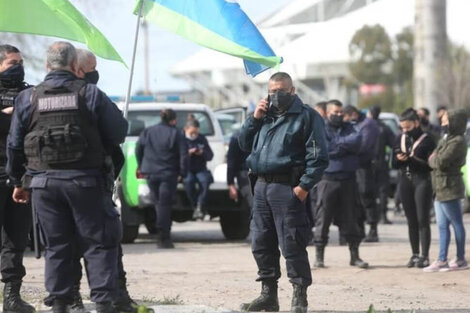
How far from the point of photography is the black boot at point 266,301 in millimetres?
10062

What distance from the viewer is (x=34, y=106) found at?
8438 mm

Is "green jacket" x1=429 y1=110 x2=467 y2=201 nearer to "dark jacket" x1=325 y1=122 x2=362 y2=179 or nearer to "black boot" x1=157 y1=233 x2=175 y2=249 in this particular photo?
"dark jacket" x1=325 y1=122 x2=362 y2=179

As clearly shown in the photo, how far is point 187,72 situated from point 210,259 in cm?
9171

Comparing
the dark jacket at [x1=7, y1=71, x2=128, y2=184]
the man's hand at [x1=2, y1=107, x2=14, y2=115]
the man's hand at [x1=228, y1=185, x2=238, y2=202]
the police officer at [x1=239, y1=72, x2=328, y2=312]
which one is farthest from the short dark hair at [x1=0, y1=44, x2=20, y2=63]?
the man's hand at [x1=228, y1=185, x2=238, y2=202]

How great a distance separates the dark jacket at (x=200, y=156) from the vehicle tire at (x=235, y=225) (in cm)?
84

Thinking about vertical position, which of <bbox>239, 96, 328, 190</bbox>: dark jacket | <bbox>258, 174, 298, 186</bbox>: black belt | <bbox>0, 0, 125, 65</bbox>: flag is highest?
<bbox>0, 0, 125, 65</bbox>: flag

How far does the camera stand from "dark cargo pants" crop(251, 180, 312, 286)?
9852 mm

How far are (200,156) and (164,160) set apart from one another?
1233 mm

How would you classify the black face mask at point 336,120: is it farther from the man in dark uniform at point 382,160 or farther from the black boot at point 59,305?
the black boot at point 59,305

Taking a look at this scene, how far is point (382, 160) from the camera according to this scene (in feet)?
68.6

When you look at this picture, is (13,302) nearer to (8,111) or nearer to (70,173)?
(8,111)

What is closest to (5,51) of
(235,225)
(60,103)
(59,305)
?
(60,103)

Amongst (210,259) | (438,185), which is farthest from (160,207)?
(438,185)

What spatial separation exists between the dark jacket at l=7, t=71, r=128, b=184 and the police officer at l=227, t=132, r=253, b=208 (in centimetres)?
651
